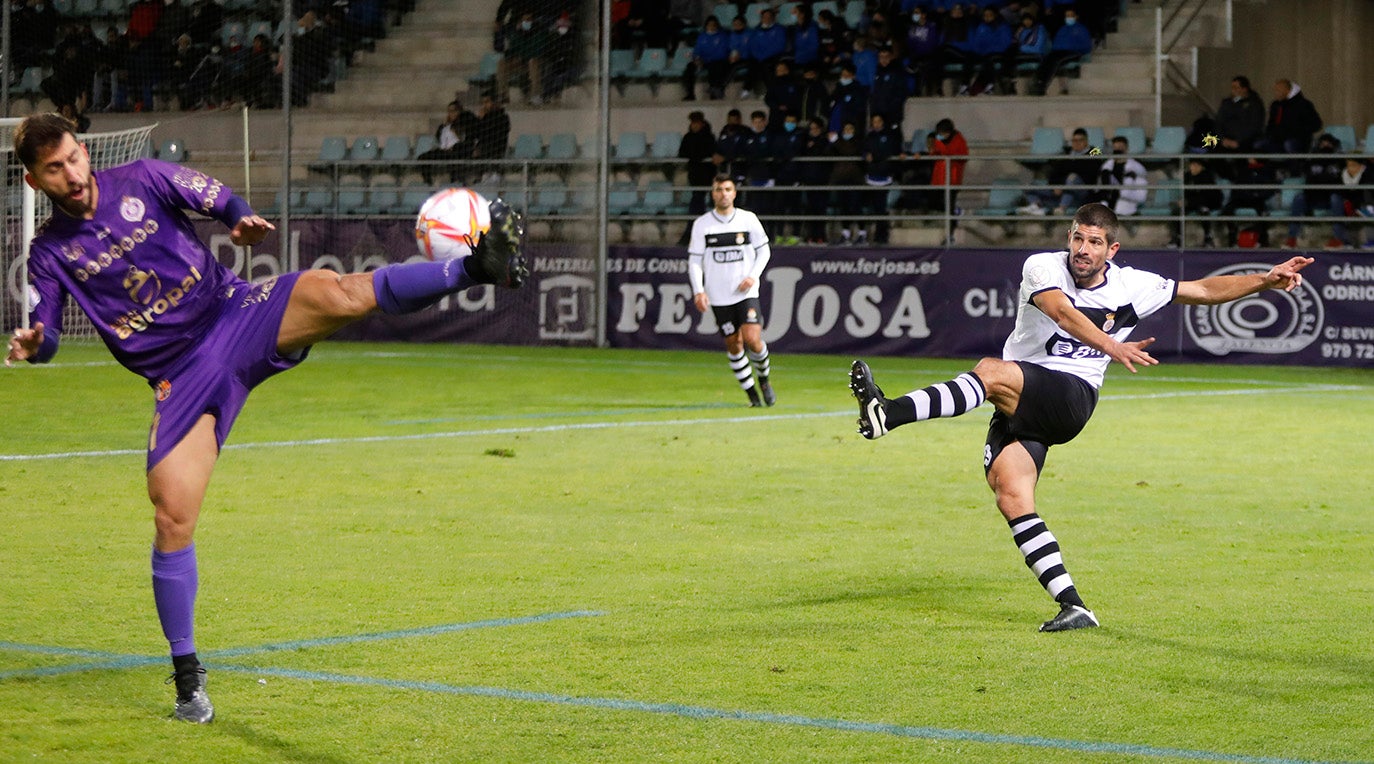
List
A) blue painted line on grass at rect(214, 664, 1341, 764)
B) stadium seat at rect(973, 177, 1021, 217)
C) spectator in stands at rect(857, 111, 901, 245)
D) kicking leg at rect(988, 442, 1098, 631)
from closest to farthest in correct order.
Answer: blue painted line on grass at rect(214, 664, 1341, 764) < kicking leg at rect(988, 442, 1098, 631) < spectator in stands at rect(857, 111, 901, 245) < stadium seat at rect(973, 177, 1021, 217)

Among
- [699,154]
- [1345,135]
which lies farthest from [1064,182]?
[699,154]

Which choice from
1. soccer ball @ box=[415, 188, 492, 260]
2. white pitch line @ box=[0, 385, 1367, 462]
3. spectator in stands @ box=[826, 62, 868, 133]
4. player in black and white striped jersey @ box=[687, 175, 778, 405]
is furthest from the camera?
spectator in stands @ box=[826, 62, 868, 133]

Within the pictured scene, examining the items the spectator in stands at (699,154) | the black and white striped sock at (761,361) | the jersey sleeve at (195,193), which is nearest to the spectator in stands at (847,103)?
the spectator in stands at (699,154)

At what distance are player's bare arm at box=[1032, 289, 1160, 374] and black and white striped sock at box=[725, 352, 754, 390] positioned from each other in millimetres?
10090

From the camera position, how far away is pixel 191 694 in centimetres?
573

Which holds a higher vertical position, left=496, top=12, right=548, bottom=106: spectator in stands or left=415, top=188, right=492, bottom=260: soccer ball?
left=496, top=12, right=548, bottom=106: spectator in stands

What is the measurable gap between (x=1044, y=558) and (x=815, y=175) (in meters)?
18.7

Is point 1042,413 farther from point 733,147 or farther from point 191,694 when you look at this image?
point 733,147

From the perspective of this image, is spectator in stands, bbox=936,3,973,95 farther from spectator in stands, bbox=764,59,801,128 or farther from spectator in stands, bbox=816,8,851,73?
spectator in stands, bbox=764,59,801,128

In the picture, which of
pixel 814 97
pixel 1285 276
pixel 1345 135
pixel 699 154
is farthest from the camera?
pixel 699 154

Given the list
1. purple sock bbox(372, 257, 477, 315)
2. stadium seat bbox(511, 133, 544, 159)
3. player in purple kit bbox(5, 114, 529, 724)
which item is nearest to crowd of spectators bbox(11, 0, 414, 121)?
stadium seat bbox(511, 133, 544, 159)

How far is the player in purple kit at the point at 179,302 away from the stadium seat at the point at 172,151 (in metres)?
20.9

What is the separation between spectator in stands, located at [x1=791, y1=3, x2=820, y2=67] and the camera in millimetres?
27562

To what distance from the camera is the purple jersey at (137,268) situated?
19.3 feet
